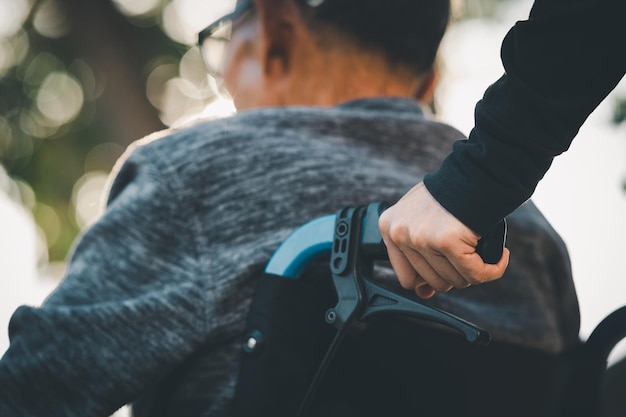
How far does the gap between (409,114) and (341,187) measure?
0.85 ft

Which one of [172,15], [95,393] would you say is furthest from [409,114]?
[172,15]

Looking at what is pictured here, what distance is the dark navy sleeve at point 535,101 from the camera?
0.66 metres

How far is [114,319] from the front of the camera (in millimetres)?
1004

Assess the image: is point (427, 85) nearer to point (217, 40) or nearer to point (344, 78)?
point (344, 78)

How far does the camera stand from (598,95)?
2.21ft

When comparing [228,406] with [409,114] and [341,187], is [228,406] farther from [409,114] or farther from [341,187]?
[409,114]

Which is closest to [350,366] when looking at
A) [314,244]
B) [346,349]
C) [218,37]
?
[346,349]

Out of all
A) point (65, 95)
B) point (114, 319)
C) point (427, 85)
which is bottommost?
point (65, 95)

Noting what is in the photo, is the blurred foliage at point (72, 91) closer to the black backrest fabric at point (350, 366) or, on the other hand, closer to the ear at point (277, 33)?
the ear at point (277, 33)

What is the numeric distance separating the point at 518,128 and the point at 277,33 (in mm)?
816

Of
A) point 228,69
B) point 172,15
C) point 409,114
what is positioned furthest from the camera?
point 172,15

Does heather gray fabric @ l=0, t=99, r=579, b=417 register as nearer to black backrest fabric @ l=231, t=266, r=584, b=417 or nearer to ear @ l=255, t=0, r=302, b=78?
black backrest fabric @ l=231, t=266, r=584, b=417

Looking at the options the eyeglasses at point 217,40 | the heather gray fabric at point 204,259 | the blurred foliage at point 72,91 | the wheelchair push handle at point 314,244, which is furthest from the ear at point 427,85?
the blurred foliage at point 72,91

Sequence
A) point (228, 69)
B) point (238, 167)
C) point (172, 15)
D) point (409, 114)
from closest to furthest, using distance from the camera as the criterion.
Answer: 1. point (238, 167)
2. point (409, 114)
3. point (228, 69)
4. point (172, 15)
